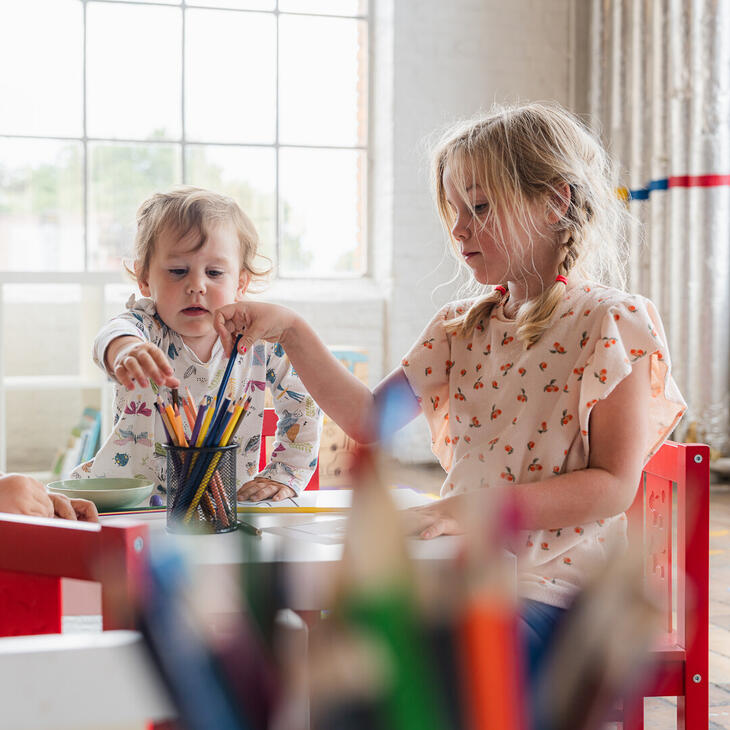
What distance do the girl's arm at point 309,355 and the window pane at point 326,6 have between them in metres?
3.57

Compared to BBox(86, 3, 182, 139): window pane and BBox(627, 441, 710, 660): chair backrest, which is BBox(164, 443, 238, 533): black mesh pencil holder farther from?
BBox(86, 3, 182, 139): window pane

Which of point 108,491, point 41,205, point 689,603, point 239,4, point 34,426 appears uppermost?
point 239,4

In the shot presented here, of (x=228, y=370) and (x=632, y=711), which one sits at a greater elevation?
(x=228, y=370)

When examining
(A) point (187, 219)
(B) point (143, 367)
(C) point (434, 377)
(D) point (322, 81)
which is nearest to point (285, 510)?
(B) point (143, 367)

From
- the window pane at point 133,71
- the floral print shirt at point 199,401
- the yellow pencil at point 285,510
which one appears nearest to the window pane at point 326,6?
the window pane at point 133,71

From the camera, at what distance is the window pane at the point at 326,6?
4328mm

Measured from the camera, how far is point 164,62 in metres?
4.21

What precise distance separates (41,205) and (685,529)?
3743mm

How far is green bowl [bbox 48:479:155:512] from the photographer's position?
971mm

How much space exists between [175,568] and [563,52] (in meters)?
4.57

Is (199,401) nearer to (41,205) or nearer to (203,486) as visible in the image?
(203,486)

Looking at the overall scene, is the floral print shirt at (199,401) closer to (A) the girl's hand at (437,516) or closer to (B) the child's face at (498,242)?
(B) the child's face at (498,242)

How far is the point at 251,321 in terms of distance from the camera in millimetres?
1084

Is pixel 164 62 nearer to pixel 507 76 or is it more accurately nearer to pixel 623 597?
pixel 507 76
